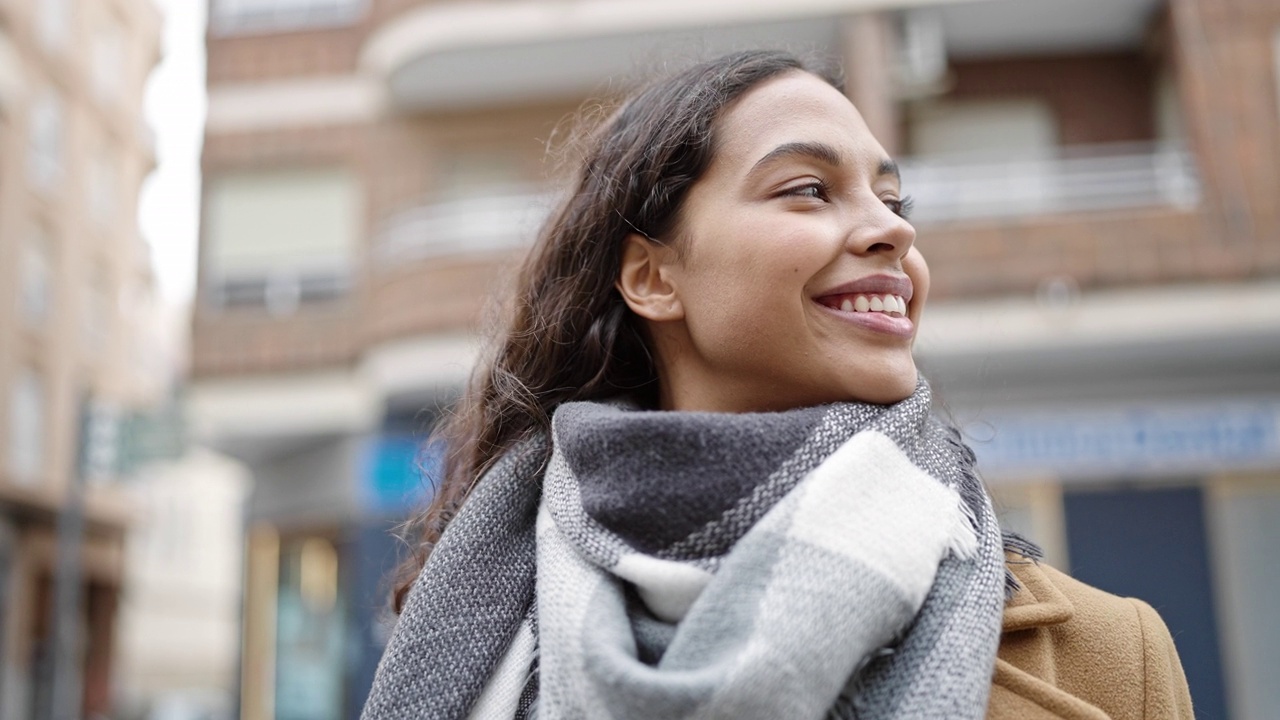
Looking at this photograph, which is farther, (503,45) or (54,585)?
(54,585)

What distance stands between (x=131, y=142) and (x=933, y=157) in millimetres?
19676

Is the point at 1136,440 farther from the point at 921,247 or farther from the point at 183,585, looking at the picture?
the point at 183,585

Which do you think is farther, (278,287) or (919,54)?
(278,287)

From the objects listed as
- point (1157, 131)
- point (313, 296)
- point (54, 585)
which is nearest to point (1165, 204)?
point (1157, 131)

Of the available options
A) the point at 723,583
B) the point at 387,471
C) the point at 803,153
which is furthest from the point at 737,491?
the point at 387,471

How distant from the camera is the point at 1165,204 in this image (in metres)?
10.5

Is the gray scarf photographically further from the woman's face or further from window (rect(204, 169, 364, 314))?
window (rect(204, 169, 364, 314))

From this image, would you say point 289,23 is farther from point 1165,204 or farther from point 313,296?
point 1165,204

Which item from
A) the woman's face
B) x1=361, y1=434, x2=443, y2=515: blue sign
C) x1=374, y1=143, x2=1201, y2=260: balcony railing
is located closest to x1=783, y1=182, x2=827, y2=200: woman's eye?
the woman's face

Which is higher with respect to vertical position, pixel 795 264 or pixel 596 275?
pixel 795 264

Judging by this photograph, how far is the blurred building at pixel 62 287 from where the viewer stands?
20328 mm

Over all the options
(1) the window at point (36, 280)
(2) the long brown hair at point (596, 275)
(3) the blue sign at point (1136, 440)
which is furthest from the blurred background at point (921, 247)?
(1) the window at point (36, 280)

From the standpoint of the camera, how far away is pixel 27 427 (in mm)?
21391

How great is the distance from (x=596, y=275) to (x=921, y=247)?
871cm
